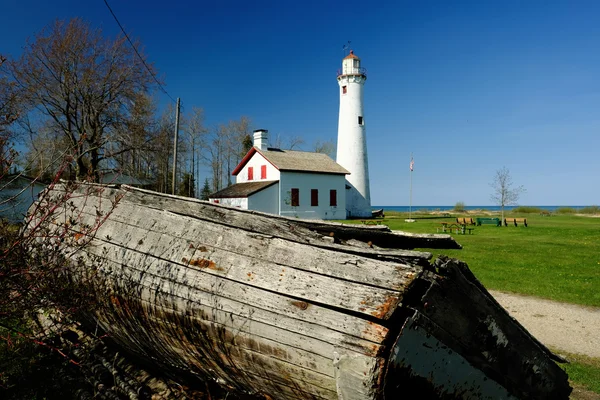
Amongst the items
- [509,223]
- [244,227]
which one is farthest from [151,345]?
[509,223]

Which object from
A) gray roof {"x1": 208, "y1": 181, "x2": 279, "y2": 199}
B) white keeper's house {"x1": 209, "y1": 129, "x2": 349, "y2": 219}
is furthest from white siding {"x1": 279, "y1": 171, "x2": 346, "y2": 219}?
gray roof {"x1": 208, "y1": 181, "x2": 279, "y2": 199}

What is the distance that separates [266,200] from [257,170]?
13.1 feet

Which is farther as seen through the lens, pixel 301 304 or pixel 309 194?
pixel 309 194

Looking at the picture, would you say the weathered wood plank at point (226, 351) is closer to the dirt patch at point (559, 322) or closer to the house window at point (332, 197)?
the dirt patch at point (559, 322)

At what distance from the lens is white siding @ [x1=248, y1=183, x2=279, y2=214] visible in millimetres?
30719

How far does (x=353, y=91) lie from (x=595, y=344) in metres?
34.6

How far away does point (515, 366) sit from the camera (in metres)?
2.38

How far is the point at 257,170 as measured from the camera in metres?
34.3

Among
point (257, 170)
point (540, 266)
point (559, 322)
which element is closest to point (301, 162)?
point (257, 170)

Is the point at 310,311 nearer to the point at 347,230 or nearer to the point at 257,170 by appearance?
the point at 347,230

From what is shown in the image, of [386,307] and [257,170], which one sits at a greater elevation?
[257,170]

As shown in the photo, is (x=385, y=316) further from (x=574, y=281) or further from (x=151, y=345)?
(x=574, y=281)

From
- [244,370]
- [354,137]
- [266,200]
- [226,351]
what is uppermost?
[354,137]

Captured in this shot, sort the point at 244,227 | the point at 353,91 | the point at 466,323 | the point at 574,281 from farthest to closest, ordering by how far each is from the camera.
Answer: the point at 353,91 → the point at 574,281 → the point at 244,227 → the point at 466,323
